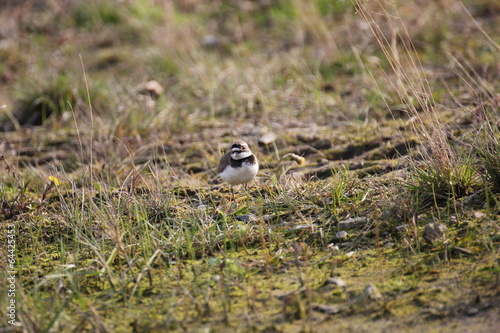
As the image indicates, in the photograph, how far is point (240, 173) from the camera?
438cm

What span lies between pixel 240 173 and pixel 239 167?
46mm

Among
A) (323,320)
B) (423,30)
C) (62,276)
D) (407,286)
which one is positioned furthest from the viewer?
(423,30)

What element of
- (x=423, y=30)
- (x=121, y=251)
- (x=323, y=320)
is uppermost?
(x=423, y=30)

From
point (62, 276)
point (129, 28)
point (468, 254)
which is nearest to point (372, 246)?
point (468, 254)

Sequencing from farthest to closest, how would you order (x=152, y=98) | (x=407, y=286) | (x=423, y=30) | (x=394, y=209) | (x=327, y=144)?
(x=423, y=30)
(x=152, y=98)
(x=327, y=144)
(x=394, y=209)
(x=407, y=286)

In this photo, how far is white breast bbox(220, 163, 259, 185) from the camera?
172 inches

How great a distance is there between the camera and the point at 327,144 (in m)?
5.62

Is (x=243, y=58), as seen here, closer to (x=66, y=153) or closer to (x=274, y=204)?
(x=66, y=153)

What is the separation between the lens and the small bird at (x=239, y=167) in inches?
173

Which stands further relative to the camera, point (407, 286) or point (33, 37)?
point (33, 37)

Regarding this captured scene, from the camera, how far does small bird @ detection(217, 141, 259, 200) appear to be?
14.4ft

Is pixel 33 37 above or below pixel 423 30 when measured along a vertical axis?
below

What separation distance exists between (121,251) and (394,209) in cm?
180

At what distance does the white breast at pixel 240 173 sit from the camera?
4.38 metres
